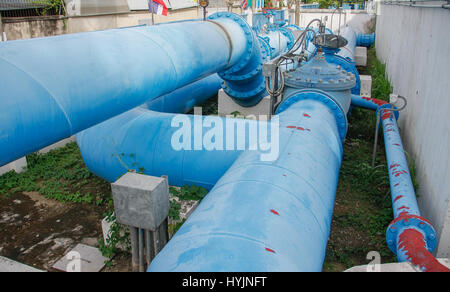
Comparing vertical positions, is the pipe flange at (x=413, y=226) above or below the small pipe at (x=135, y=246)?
above

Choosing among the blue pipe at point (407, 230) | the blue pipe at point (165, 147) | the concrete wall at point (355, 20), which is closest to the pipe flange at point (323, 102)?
the blue pipe at point (407, 230)

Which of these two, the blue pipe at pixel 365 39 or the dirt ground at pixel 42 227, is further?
the blue pipe at pixel 365 39

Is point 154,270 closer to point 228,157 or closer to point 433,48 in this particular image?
point 228,157

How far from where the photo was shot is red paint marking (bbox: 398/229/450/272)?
6.86ft

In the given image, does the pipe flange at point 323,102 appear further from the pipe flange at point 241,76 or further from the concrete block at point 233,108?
the concrete block at point 233,108

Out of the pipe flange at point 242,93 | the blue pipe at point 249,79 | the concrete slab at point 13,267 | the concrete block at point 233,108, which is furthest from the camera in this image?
the concrete block at point 233,108

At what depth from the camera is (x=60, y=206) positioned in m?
4.41

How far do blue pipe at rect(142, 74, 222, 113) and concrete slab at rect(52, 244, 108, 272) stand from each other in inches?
80.1

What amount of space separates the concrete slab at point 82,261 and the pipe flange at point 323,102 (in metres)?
2.58

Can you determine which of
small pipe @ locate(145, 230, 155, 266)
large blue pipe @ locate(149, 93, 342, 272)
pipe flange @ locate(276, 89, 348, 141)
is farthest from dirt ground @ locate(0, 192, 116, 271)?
pipe flange @ locate(276, 89, 348, 141)

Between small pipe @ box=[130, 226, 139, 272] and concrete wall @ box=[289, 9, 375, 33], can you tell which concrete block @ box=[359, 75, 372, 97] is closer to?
small pipe @ box=[130, 226, 139, 272]

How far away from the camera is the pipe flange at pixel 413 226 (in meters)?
2.54

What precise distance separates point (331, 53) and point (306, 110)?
3205 millimetres
